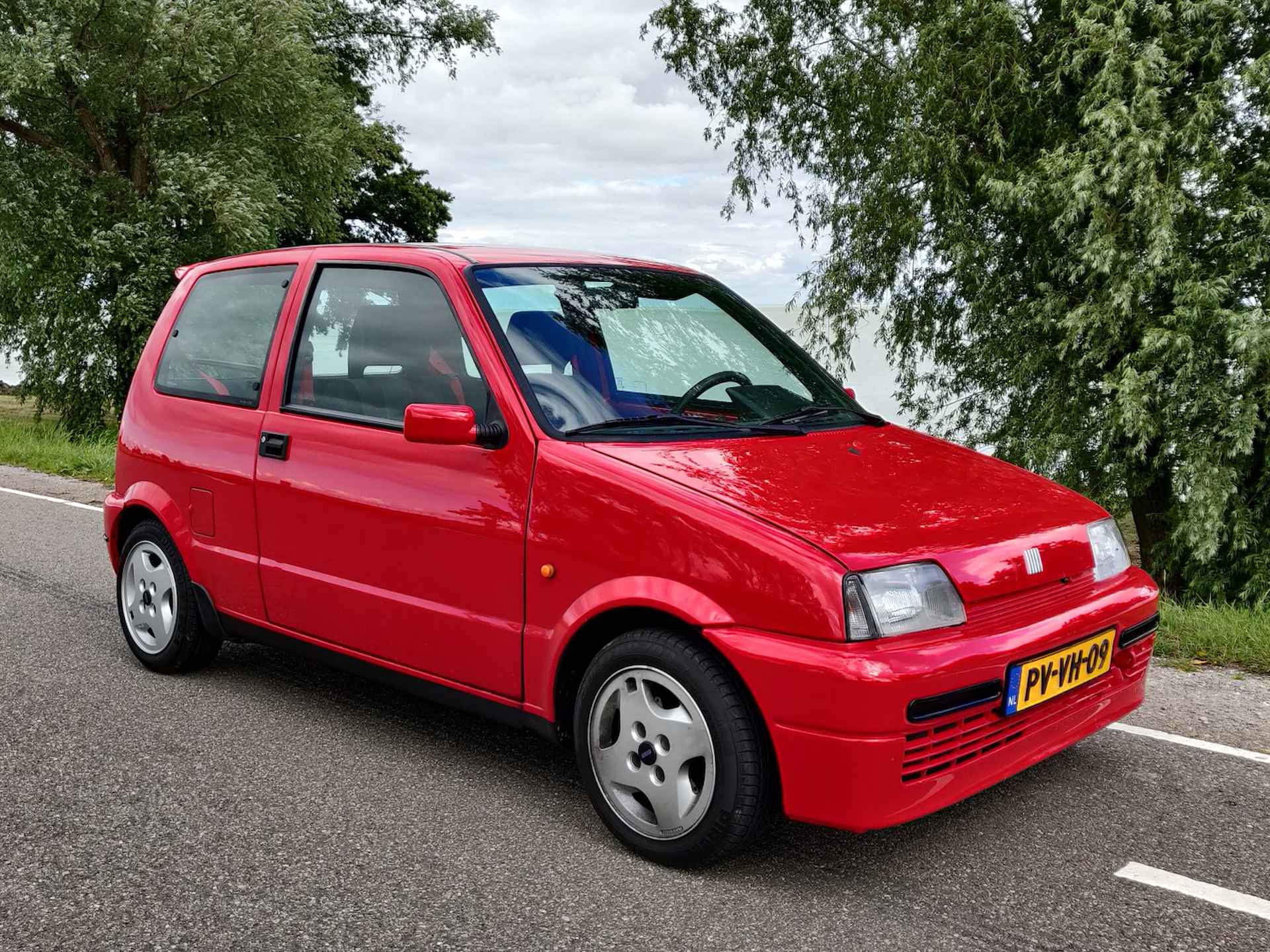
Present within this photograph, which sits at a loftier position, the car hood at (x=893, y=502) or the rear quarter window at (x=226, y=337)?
the rear quarter window at (x=226, y=337)

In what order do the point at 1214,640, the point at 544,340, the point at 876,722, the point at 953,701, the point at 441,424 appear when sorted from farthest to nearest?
the point at 1214,640
the point at 544,340
the point at 441,424
the point at 953,701
the point at 876,722

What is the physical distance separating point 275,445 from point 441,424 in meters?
1.12

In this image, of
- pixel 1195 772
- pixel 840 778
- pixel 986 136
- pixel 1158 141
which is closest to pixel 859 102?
pixel 986 136

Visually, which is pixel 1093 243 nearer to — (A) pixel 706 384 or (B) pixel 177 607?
(A) pixel 706 384

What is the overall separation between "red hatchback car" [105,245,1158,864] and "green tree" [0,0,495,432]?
49.8 ft

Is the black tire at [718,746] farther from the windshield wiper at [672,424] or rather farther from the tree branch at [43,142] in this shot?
the tree branch at [43,142]

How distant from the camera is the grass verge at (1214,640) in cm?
555

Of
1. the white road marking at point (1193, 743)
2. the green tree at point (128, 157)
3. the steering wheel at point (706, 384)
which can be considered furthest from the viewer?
the green tree at point (128, 157)

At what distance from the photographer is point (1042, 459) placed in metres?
11.1

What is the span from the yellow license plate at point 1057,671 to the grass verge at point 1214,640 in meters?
2.20

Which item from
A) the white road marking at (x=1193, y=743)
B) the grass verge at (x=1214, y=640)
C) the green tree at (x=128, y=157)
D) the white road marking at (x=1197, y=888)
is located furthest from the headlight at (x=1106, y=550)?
the green tree at (x=128, y=157)

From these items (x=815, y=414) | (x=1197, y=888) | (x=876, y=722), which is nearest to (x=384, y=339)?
(x=815, y=414)

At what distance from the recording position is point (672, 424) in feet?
12.6

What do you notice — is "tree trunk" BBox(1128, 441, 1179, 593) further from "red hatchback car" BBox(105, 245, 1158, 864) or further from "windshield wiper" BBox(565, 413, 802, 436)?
"windshield wiper" BBox(565, 413, 802, 436)
